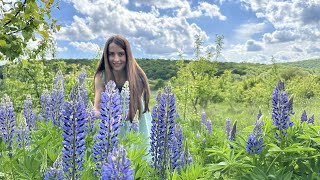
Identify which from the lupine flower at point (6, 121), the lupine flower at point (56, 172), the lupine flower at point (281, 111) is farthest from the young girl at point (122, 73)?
the lupine flower at point (56, 172)

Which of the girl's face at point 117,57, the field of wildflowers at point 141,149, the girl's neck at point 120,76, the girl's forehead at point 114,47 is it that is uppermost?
the girl's forehead at point 114,47

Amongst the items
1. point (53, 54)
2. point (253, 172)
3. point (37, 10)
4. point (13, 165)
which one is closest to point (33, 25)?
point (37, 10)

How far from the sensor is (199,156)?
19.9 feet

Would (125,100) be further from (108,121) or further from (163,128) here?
(108,121)

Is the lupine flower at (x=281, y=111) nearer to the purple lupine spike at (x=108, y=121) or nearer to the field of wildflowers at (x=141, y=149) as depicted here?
the field of wildflowers at (x=141, y=149)

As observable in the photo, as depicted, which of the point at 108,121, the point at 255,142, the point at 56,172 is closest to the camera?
the point at 56,172

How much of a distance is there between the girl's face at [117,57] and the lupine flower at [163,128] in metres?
2.39

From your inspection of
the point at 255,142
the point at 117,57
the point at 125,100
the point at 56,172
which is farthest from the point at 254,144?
the point at 117,57

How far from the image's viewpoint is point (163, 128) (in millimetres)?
3553

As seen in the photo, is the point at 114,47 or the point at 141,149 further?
the point at 114,47

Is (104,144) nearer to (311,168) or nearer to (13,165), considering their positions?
(13,165)

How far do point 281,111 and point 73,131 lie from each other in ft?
6.00

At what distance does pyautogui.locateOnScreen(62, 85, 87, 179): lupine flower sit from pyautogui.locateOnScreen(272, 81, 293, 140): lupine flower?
1.61 meters

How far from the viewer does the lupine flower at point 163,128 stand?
3.49m
